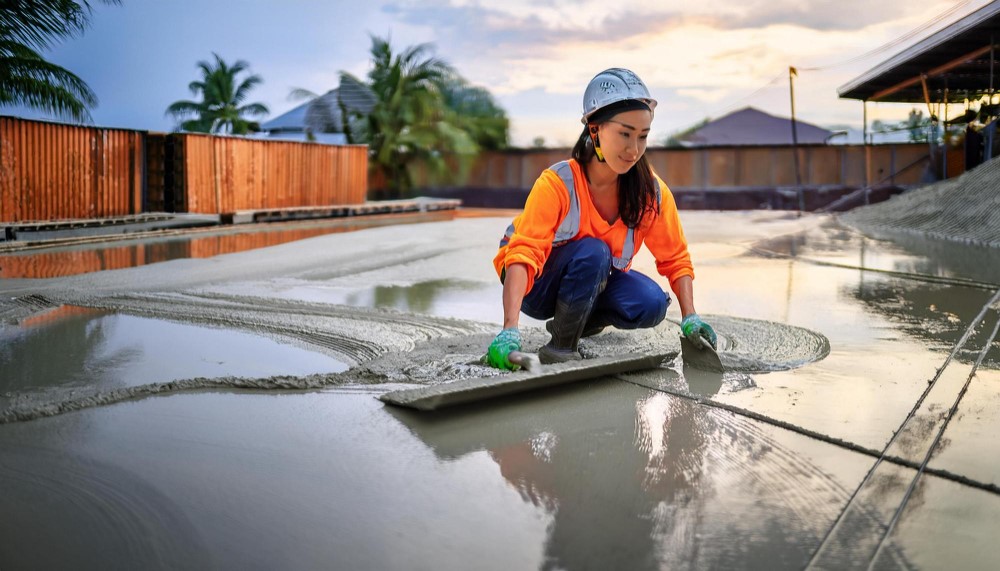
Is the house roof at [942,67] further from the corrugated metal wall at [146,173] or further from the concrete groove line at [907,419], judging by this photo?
the corrugated metal wall at [146,173]

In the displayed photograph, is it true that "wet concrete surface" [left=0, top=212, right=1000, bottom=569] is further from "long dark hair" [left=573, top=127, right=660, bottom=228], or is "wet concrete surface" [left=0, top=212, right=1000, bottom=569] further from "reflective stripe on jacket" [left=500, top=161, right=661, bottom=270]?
"long dark hair" [left=573, top=127, right=660, bottom=228]

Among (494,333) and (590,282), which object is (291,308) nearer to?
(494,333)

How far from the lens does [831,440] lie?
249 cm

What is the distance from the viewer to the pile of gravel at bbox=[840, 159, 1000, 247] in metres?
10.3

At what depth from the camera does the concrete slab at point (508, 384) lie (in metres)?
2.66

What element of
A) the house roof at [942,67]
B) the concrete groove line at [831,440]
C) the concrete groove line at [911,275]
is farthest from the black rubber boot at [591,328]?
the house roof at [942,67]

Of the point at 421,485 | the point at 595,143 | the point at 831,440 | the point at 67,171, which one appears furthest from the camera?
the point at 67,171

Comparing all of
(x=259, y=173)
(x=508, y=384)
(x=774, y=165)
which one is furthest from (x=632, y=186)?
(x=774, y=165)

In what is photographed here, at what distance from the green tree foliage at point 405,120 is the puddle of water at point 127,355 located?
2141 centimetres

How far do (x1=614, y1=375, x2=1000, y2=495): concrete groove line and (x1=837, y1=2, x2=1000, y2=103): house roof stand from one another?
11.5 m

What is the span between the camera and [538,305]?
3629mm

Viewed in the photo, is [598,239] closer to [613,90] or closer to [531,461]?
[613,90]

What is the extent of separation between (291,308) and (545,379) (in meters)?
2.45

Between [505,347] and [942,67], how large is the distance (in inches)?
605
